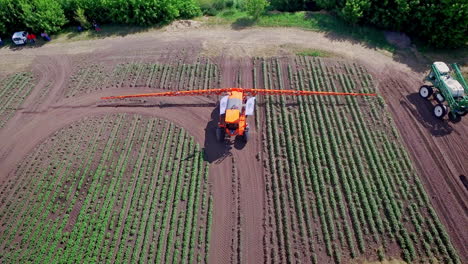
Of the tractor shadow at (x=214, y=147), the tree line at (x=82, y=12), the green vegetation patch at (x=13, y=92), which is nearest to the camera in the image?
the tractor shadow at (x=214, y=147)

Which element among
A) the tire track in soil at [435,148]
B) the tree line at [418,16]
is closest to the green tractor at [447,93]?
the tire track in soil at [435,148]

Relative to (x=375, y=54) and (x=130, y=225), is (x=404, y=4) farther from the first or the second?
(x=130, y=225)

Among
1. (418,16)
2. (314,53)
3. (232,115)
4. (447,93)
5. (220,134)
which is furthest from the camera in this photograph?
(314,53)

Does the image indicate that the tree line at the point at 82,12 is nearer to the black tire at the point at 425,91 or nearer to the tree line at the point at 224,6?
the tree line at the point at 224,6

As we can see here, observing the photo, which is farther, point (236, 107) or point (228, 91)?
point (228, 91)

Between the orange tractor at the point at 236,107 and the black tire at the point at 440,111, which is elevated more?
the orange tractor at the point at 236,107

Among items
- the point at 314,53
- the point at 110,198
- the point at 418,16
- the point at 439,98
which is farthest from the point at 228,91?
the point at 418,16

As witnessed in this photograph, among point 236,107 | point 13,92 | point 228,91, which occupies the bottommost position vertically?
point 13,92

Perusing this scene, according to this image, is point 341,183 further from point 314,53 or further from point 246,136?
point 314,53
